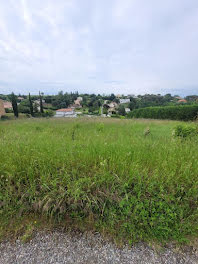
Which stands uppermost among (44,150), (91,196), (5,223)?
(44,150)

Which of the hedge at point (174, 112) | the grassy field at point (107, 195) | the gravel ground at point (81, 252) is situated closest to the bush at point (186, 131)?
the grassy field at point (107, 195)

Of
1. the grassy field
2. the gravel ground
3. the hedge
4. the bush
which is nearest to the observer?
the gravel ground

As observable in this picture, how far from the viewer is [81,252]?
113 cm

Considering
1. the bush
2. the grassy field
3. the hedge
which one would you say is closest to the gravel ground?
the grassy field

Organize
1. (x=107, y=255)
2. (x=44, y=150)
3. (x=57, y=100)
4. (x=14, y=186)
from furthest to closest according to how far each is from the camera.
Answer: (x=57, y=100)
(x=44, y=150)
(x=14, y=186)
(x=107, y=255)

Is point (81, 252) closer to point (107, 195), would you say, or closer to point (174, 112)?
point (107, 195)

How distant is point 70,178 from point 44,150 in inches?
34.1

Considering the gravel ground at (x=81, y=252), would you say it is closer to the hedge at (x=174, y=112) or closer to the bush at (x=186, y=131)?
the bush at (x=186, y=131)

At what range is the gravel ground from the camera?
108cm

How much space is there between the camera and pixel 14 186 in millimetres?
1503

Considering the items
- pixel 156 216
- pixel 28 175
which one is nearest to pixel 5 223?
pixel 28 175

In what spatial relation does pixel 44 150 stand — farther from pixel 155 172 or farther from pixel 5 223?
pixel 155 172

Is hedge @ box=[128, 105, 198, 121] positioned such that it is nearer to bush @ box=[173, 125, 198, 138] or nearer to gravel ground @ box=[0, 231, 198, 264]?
bush @ box=[173, 125, 198, 138]

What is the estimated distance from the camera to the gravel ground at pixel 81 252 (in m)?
1.08
